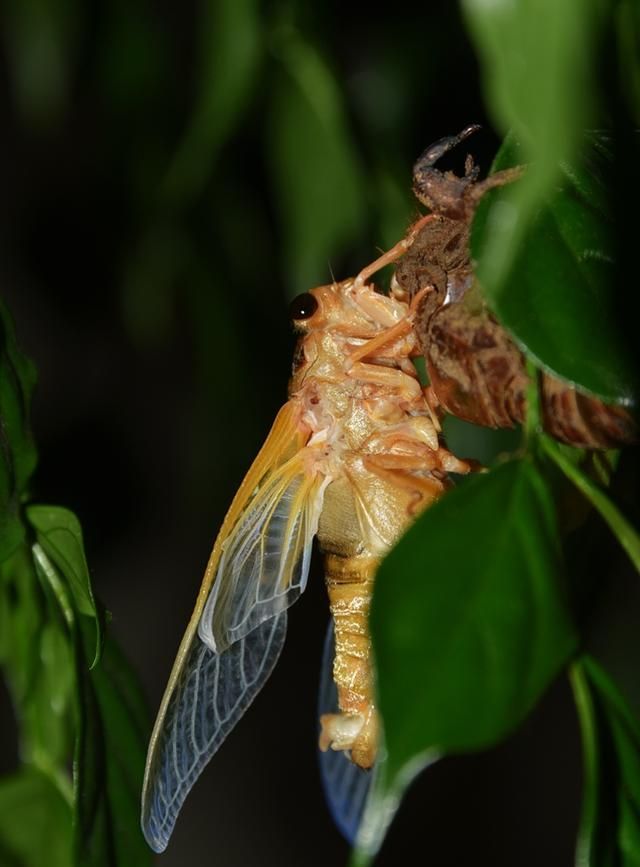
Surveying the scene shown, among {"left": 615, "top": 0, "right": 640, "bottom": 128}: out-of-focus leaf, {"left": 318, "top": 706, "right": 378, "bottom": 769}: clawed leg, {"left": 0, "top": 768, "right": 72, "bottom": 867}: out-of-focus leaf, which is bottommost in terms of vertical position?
{"left": 318, "top": 706, "right": 378, "bottom": 769}: clawed leg

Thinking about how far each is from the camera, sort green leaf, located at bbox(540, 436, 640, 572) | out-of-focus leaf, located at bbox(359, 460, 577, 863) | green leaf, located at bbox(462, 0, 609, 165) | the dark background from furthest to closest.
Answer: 1. the dark background
2. green leaf, located at bbox(540, 436, 640, 572)
3. out-of-focus leaf, located at bbox(359, 460, 577, 863)
4. green leaf, located at bbox(462, 0, 609, 165)

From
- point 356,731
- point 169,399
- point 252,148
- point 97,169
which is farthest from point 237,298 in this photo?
point 356,731

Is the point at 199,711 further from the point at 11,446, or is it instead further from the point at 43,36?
the point at 43,36

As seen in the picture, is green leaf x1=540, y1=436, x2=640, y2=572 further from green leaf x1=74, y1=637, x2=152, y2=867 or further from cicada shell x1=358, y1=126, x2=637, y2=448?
green leaf x1=74, y1=637, x2=152, y2=867

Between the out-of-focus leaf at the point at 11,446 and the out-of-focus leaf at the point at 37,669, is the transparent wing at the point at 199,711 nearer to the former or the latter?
the out-of-focus leaf at the point at 37,669

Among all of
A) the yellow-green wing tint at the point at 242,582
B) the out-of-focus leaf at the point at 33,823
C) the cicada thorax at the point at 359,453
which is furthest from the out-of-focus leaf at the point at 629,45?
the out-of-focus leaf at the point at 33,823

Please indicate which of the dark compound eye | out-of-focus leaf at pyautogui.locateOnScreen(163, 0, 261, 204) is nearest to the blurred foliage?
the dark compound eye

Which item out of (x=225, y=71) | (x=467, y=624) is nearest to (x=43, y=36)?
(x=225, y=71)
